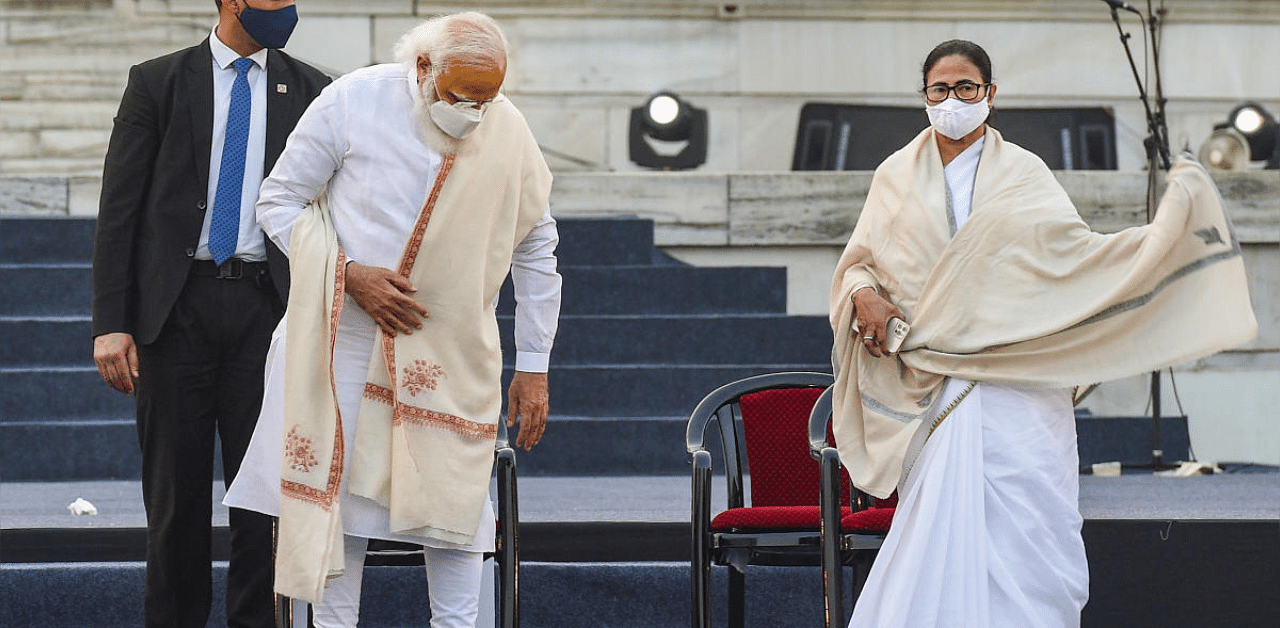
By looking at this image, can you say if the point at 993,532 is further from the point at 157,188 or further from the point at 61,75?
the point at 61,75

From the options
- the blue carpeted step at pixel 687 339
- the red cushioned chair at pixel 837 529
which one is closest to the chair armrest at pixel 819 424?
the red cushioned chair at pixel 837 529

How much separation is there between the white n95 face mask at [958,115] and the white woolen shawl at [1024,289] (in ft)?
0.28

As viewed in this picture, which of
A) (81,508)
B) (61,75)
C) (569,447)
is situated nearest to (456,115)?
(81,508)

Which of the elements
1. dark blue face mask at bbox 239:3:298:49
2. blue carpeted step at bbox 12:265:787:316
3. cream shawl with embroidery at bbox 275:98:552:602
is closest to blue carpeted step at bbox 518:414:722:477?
blue carpeted step at bbox 12:265:787:316

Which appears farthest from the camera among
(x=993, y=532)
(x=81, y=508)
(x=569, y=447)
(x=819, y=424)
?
(x=569, y=447)

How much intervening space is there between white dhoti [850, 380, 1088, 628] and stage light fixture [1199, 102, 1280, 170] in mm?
5728

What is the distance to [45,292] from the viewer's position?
24.3 feet

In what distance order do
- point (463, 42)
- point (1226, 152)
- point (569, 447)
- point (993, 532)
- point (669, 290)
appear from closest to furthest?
point (463, 42) < point (993, 532) < point (569, 447) < point (669, 290) < point (1226, 152)

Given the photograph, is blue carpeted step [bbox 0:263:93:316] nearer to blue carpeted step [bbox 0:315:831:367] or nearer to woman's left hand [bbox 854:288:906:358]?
blue carpeted step [bbox 0:315:831:367]

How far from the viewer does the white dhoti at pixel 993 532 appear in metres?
3.67

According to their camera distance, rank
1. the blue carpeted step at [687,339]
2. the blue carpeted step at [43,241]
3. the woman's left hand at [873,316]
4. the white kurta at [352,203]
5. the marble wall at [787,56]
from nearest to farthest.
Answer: the white kurta at [352,203], the woman's left hand at [873,316], the blue carpeted step at [687,339], the blue carpeted step at [43,241], the marble wall at [787,56]

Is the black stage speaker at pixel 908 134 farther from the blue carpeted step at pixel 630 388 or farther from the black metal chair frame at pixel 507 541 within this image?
the black metal chair frame at pixel 507 541

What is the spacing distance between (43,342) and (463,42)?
14.7 ft

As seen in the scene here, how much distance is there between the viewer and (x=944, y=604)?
12.2 feet
